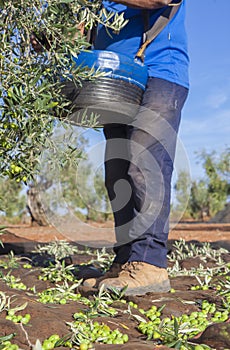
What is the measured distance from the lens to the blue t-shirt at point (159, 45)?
3479 millimetres

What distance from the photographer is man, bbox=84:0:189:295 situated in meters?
3.32

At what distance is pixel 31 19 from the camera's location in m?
2.54

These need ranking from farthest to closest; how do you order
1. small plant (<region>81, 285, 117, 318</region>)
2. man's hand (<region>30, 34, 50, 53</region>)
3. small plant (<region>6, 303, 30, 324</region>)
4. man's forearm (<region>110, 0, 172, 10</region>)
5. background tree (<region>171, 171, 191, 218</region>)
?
background tree (<region>171, 171, 191, 218</region>) < man's forearm (<region>110, 0, 172, 10</region>) < man's hand (<region>30, 34, 50, 53</region>) < small plant (<region>81, 285, 117, 318</region>) < small plant (<region>6, 303, 30, 324</region>)

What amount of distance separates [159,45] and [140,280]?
158 cm

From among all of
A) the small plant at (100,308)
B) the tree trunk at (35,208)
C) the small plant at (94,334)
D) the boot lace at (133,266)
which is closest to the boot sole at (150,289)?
the boot lace at (133,266)

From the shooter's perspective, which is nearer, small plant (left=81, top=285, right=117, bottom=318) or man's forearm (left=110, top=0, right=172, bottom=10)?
small plant (left=81, top=285, right=117, bottom=318)

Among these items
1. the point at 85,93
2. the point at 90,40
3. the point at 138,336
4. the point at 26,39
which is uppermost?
the point at 90,40

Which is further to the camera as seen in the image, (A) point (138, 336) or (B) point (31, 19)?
(B) point (31, 19)

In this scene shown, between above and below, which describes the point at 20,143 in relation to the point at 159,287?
above

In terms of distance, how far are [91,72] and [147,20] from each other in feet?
3.01

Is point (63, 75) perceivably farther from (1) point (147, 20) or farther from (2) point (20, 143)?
(1) point (147, 20)

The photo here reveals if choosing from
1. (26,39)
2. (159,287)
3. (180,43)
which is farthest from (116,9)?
(159,287)

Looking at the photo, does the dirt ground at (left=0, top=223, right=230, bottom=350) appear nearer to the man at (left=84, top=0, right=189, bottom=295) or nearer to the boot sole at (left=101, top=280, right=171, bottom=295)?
the boot sole at (left=101, top=280, right=171, bottom=295)

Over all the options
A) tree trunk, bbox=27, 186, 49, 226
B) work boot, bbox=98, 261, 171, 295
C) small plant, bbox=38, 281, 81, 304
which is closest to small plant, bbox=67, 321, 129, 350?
small plant, bbox=38, 281, 81, 304
